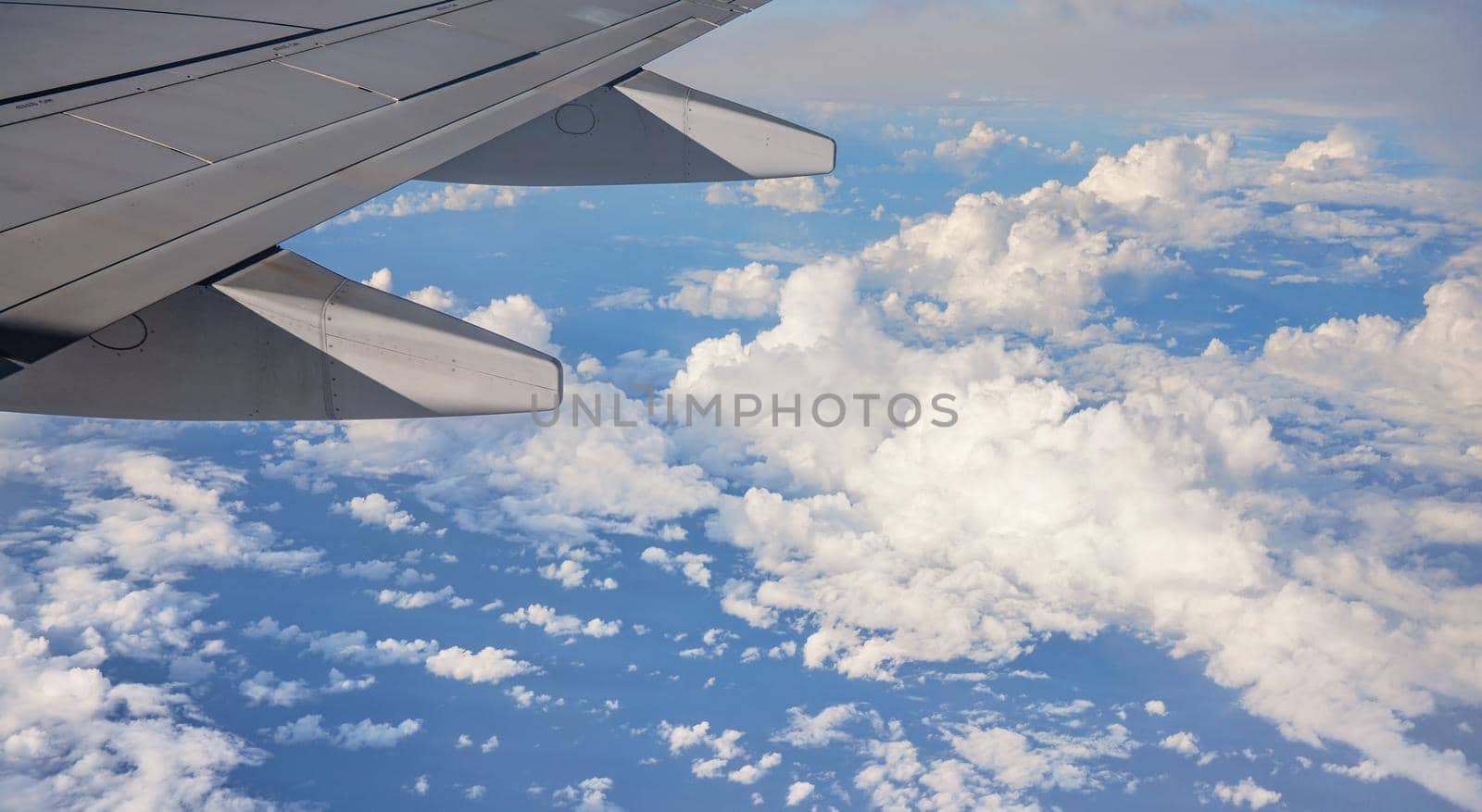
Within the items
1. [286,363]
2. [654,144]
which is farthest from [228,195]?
[654,144]

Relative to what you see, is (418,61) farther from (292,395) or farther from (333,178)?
(292,395)

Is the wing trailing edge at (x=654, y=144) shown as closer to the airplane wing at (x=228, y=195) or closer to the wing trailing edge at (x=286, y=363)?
the airplane wing at (x=228, y=195)

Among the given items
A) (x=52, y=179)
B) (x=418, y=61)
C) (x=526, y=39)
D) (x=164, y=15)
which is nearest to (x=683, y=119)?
(x=526, y=39)

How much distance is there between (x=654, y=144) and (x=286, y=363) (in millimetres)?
4662

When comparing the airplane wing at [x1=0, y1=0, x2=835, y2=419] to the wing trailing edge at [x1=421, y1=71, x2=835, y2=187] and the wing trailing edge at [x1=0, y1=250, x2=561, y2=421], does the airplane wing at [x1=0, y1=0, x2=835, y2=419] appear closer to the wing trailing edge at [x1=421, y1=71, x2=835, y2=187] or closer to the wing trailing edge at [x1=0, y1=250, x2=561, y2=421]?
the wing trailing edge at [x1=0, y1=250, x2=561, y2=421]

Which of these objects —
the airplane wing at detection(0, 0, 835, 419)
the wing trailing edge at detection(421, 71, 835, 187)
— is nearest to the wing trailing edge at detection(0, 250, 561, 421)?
the airplane wing at detection(0, 0, 835, 419)

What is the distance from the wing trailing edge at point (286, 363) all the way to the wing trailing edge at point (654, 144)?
4.16 m

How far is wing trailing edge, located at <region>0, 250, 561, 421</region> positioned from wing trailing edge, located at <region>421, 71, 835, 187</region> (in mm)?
4158

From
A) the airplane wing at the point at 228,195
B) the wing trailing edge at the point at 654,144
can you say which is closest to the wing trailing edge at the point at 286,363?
the airplane wing at the point at 228,195

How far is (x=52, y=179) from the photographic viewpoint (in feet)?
14.0

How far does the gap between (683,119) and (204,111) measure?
4.05 meters

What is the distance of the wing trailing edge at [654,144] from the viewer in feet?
27.9

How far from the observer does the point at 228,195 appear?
444 cm

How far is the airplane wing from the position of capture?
3826 mm
